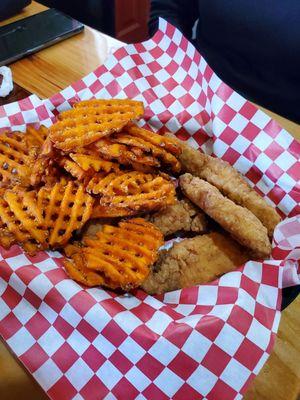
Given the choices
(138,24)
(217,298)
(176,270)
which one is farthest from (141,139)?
(138,24)

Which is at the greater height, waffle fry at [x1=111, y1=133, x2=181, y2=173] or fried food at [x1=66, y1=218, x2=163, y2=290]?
waffle fry at [x1=111, y1=133, x2=181, y2=173]

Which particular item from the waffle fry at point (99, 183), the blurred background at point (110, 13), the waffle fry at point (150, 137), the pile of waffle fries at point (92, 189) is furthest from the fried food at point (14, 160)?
the blurred background at point (110, 13)

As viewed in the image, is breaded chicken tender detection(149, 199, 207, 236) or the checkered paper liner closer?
the checkered paper liner

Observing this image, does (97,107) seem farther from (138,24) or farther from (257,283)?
(138,24)

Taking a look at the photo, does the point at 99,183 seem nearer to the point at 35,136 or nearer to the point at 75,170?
the point at 75,170

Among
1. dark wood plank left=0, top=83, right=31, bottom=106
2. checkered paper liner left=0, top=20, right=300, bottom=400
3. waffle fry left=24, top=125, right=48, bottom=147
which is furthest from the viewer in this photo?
dark wood plank left=0, top=83, right=31, bottom=106

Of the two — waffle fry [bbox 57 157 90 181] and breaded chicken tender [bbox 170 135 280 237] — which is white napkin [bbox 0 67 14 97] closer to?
waffle fry [bbox 57 157 90 181]

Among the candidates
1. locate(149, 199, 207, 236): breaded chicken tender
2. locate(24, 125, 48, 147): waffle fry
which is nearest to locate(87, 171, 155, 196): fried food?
locate(149, 199, 207, 236): breaded chicken tender
